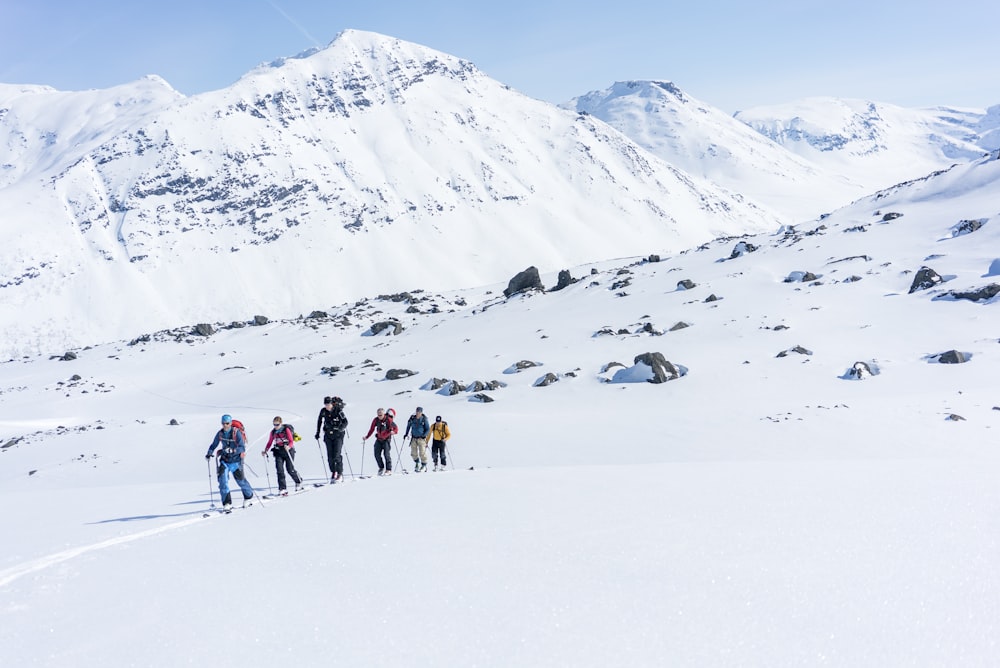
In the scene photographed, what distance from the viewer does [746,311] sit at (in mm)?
33062

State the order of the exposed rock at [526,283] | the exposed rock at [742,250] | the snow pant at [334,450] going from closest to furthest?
the snow pant at [334,450] < the exposed rock at [742,250] < the exposed rock at [526,283]

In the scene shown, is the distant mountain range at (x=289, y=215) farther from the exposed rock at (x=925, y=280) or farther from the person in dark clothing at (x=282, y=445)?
the person in dark clothing at (x=282, y=445)

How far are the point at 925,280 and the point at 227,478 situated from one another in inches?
1275

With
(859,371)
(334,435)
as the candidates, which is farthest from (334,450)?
(859,371)

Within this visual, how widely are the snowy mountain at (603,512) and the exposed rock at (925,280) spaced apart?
2.17 feet

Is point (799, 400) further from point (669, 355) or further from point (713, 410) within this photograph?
point (669, 355)

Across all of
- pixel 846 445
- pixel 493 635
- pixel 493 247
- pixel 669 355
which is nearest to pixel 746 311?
pixel 669 355

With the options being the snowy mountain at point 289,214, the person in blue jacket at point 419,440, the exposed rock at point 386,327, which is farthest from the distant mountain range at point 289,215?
the person in blue jacket at point 419,440

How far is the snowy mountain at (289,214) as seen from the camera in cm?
13275

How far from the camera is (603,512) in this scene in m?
8.43

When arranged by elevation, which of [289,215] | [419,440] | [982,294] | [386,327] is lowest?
[419,440]

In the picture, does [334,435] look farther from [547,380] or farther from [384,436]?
[547,380]

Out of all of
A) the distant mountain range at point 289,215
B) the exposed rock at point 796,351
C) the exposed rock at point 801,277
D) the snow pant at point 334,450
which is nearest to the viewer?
the snow pant at point 334,450

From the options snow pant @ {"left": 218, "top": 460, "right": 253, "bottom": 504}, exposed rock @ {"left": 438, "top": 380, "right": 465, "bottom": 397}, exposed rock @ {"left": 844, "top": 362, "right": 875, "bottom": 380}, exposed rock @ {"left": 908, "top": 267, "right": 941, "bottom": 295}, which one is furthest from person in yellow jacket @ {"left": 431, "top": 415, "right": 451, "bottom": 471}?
exposed rock @ {"left": 908, "top": 267, "right": 941, "bottom": 295}
